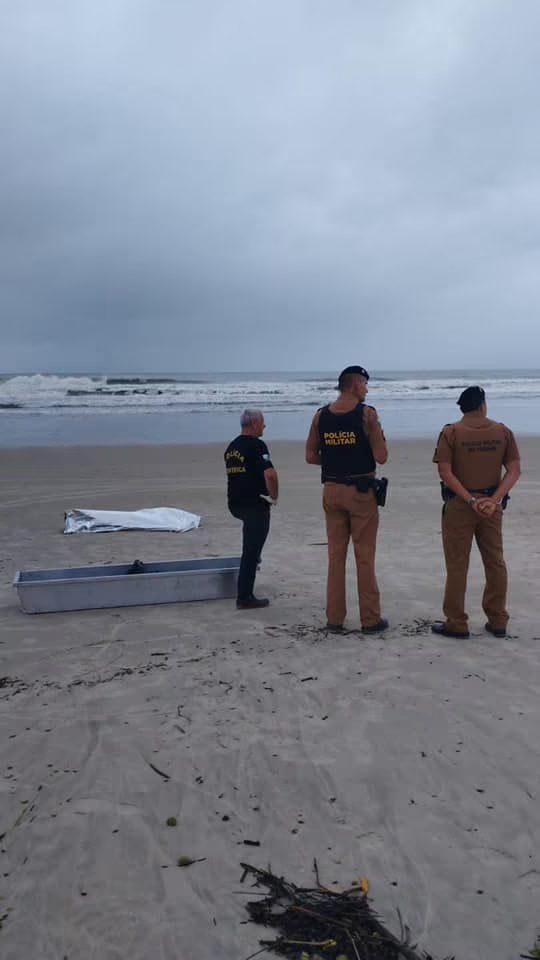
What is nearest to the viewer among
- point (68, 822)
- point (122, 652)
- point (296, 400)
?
point (68, 822)

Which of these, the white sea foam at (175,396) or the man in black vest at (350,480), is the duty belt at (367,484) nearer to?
the man in black vest at (350,480)

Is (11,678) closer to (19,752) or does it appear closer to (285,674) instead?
(19,752)

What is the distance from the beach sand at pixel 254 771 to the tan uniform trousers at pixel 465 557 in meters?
0.21

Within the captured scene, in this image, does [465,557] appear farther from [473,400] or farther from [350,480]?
[473,400]

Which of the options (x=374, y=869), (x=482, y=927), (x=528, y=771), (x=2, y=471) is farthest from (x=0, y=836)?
(x=2, y=471)

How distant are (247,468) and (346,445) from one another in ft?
2.95

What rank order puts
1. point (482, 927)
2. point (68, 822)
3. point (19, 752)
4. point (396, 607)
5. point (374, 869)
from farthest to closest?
point (396, 607) → point (19, 752) → point (68, 822) → point (374, 869) → point (482, 927)

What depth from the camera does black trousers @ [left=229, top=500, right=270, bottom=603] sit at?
5590 mm

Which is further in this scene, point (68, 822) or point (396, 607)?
point (396, 607)

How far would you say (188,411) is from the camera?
1200 inches

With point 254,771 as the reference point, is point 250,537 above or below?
above

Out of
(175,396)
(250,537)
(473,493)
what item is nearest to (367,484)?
(473,493)

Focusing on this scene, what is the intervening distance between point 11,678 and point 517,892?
3.15 meters

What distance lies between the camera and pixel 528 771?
3332 millimetres
